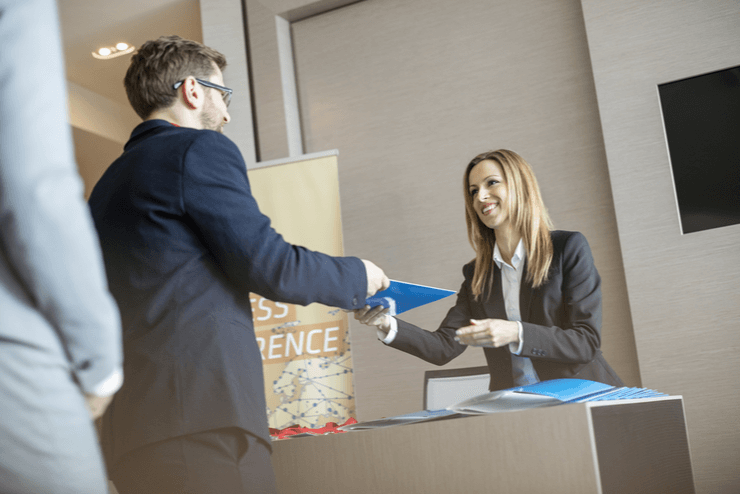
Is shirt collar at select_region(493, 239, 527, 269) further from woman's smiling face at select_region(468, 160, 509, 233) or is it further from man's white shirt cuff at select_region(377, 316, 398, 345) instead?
man's white shirt cuff at select_region(377, 316, 398, 345)

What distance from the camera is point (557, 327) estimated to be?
6.35 ft

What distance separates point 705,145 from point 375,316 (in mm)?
2380

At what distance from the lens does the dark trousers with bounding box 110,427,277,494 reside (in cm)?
107

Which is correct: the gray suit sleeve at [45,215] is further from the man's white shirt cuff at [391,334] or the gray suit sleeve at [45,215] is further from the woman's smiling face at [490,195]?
the woman's smiling face at [490,195]

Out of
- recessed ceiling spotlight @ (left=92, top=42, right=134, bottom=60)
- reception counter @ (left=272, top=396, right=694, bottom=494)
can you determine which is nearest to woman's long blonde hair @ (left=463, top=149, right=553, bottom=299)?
reception counter @ (left=272, top=396, right=694, bottom=494)

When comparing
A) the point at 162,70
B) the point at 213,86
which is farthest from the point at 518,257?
the point at 162,70

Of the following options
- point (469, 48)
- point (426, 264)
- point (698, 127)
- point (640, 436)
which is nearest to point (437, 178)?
point (426, 264)

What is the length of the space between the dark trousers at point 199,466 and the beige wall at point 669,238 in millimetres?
2635

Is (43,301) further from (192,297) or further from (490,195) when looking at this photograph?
(490,195)

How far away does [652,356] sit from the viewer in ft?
10.5

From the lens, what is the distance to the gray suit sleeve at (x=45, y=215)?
2.19ft

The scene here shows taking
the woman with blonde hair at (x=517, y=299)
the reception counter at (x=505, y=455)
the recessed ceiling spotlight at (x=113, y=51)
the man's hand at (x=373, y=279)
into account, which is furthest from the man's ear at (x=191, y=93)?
the recessed ceiling spotlight at (x=113, y=51)

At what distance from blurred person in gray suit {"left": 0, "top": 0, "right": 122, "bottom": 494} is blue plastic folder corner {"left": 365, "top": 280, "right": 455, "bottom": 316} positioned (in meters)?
0.90

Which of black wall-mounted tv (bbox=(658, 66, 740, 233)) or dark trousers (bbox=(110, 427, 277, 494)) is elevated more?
black wall-mounted tv (bbox=(658, 66, 740, 233))
